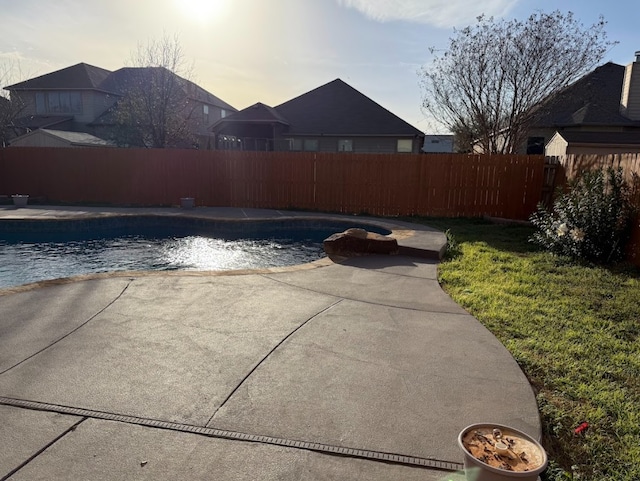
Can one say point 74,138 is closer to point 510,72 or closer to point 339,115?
point 339,115

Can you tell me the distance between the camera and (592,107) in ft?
52.2

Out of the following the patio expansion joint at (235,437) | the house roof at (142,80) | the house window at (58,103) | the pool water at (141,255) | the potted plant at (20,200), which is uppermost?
the house roof at (142,80)

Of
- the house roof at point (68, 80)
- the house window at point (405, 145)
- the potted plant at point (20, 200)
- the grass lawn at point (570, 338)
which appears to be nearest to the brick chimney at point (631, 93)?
the house window at point (405, 145)

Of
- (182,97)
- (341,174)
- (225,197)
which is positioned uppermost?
(182,97)

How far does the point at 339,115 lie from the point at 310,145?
213cm

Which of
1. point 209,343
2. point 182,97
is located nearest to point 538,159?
point 209,343

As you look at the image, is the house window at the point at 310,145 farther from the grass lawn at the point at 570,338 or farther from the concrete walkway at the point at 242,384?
the concrete walkway at the point at 242,384

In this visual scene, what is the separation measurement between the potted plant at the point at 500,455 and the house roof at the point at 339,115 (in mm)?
18089

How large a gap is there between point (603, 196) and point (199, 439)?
20.9 feet

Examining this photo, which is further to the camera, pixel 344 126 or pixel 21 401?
pixel 344 126

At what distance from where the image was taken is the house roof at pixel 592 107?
1545cm

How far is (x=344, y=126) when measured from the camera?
19531 mm

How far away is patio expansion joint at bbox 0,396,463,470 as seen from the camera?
1960mm

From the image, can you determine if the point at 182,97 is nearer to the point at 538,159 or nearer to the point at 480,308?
the point at 538,159
